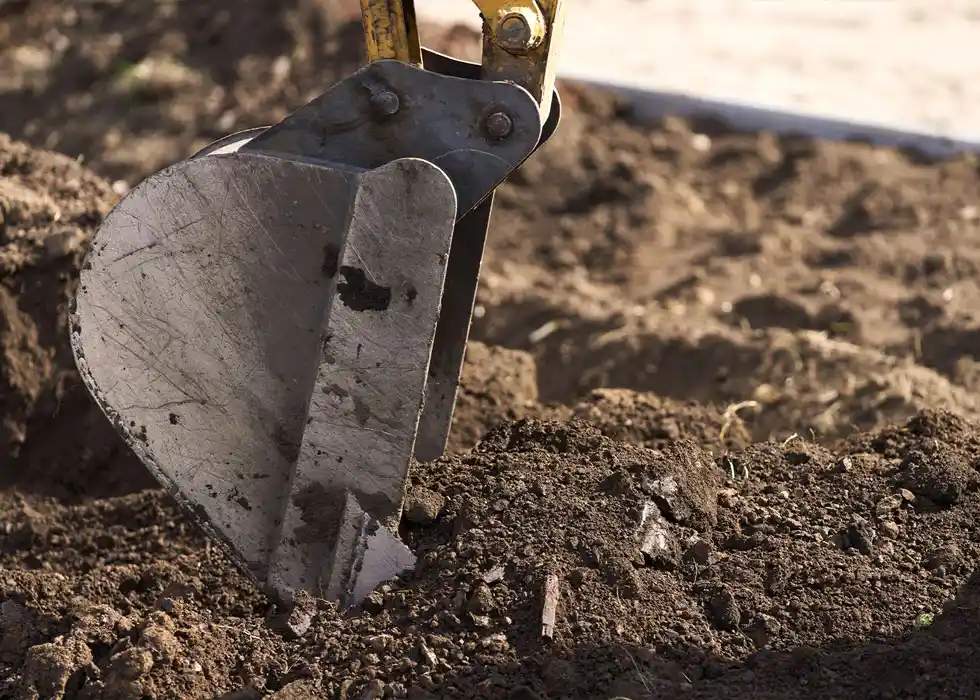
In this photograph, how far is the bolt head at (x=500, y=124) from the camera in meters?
2.64

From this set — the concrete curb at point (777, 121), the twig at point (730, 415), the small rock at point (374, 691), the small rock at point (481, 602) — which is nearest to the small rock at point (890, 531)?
the twig at point (730, 415)

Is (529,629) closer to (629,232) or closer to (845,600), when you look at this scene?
(845,600)

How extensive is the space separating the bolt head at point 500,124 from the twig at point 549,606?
959mm

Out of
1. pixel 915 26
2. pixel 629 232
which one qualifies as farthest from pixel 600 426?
pixel 915 26

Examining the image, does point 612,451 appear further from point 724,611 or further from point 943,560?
point 943,560

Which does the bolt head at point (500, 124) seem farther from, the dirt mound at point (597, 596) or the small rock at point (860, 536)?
the small rock at point (860, 536)

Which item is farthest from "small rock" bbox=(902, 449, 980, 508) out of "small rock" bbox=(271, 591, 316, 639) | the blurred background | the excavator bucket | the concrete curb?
the blurred background

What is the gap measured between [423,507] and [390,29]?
110 centimetres

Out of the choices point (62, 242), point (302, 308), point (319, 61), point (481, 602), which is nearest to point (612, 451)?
point (481, 602)

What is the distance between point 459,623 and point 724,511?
76 centimetres

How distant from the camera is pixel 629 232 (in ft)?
19.4

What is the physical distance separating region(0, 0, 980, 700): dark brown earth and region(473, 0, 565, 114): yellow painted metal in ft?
3.04

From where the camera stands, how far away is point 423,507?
9.50 feet

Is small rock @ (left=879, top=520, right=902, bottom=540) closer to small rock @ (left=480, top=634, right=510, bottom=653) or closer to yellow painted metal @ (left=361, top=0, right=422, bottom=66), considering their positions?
small rock @ (left=480, top=634, right=510, bottom=653)
